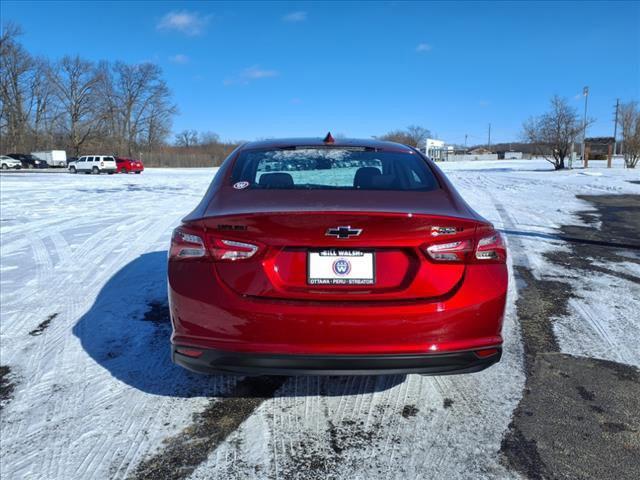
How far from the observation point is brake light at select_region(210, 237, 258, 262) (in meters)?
2.22

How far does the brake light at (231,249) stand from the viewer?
222cm

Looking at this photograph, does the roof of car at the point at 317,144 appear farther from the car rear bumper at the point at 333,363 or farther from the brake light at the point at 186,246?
the car rear bumper at the point at 333,363

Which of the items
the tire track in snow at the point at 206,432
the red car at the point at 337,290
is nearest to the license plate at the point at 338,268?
the red car at the point at 337,290

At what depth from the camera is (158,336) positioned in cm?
359

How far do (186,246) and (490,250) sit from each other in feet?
4.86

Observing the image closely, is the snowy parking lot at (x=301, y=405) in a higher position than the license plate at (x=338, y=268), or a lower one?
lower

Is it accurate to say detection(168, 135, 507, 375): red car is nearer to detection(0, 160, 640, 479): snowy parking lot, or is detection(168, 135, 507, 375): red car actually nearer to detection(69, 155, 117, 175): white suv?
detection(0, 160, 640, 479): snowy parking lot

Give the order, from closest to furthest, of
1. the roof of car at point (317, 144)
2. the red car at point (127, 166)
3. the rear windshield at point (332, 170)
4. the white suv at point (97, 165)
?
the rear windshield at point (332, 170) < the roof of car at point (317, 144) < the white suv at point (97, 165) < the red car at point (127, 166)

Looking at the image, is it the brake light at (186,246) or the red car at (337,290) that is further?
the brake light at (186,246)

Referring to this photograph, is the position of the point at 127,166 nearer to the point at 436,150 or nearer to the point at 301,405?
the point at 301,405

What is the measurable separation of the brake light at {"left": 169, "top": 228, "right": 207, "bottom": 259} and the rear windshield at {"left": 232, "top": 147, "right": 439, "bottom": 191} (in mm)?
615

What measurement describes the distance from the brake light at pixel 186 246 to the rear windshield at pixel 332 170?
61 centimetres

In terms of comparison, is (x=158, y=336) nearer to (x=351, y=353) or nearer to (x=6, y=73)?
(x=351, y=353)

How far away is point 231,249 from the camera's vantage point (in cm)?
224
